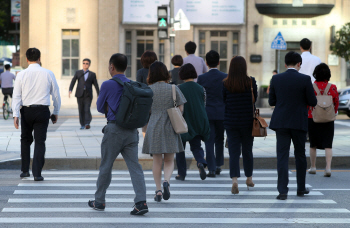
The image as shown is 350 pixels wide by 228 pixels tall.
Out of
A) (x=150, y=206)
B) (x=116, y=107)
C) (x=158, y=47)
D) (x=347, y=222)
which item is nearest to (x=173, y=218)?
(x=150, y=206)

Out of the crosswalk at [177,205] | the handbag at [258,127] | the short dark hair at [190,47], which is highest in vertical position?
the short dark hair at [190,47]

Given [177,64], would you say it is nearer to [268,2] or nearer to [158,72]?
[158,72]

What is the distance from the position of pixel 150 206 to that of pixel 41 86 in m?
2.70

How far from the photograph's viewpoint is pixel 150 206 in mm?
6785

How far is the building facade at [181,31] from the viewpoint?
84.9 ft

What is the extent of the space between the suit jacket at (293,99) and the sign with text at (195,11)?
1928cm

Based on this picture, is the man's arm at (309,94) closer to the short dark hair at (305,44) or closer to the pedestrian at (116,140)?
the pedestrian at (116,140)

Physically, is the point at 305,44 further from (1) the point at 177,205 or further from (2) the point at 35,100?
(2) the point at 35,100

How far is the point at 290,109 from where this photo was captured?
7121 millimetres

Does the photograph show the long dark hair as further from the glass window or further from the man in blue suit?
the glass window

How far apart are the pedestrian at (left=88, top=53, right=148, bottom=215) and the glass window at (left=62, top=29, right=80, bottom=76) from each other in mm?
20607

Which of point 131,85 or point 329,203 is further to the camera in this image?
point 329,203

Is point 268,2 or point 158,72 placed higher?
point 268,2

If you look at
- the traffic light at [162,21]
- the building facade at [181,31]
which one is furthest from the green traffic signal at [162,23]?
the building facade at [181,31]
